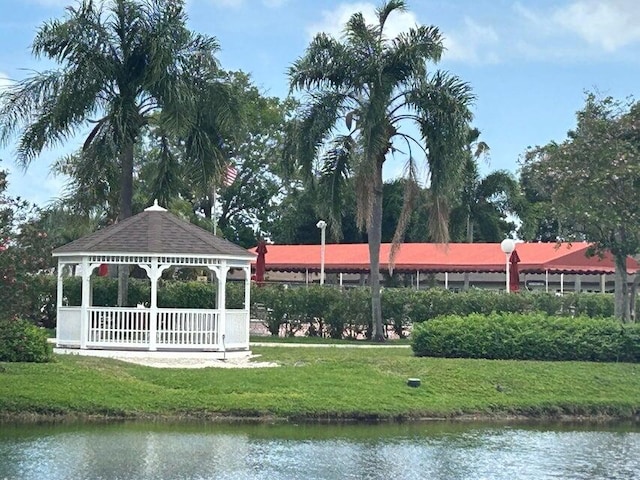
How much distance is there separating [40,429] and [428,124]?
15509mm

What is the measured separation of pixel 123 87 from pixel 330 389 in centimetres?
1270

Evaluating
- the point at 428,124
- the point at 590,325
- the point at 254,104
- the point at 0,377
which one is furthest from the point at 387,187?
the point at 0,377

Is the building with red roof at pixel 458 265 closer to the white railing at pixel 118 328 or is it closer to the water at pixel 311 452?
the white railing at pixel 118 328

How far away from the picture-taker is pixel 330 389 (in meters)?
21.5

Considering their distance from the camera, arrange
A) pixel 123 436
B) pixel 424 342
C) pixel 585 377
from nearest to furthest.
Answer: pixel 123 436 < pixel 585 377 < pixel 424 342

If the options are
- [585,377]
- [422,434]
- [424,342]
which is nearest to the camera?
[422,434]

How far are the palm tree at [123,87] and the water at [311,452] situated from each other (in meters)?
11.8

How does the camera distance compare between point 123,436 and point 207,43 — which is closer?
point 123,436

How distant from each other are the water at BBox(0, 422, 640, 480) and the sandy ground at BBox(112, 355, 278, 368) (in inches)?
Answer: 176

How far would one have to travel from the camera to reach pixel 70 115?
29359 millimetres

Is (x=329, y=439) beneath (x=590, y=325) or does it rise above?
beneath

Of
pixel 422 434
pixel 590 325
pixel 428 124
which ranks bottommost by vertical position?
pixel 422 434

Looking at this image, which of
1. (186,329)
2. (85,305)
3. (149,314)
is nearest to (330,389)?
(186,329)

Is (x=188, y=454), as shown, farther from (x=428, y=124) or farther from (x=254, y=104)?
(x=254, y=104)
